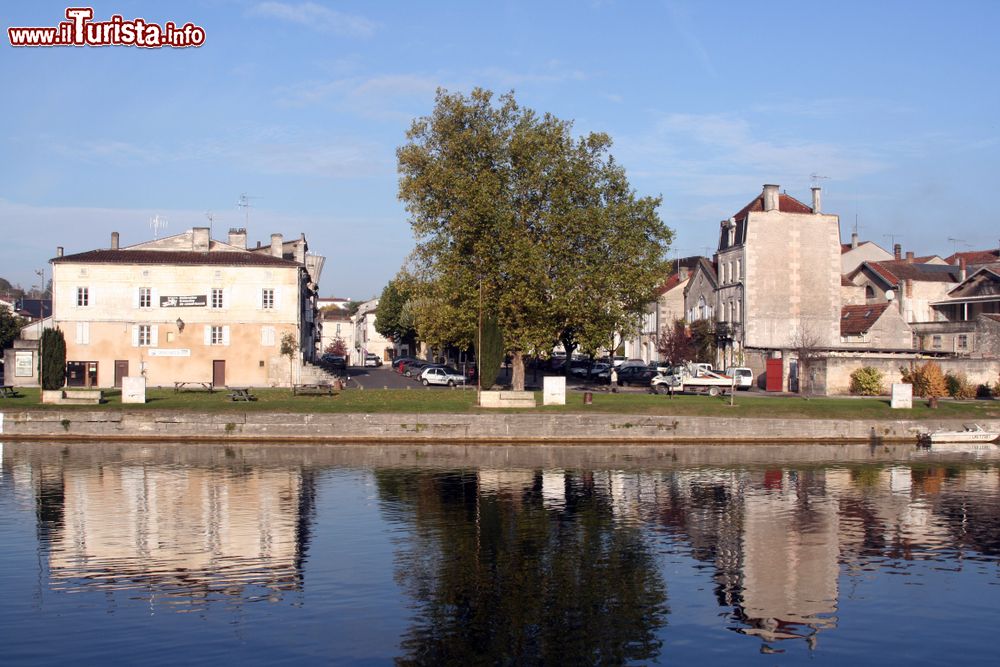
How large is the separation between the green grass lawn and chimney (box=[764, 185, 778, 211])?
25.4 metres

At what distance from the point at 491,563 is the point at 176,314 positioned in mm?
51712

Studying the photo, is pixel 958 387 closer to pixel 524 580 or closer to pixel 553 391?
pixel 553 391

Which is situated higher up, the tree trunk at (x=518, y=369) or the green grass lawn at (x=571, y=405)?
the tree trunk at (x=518, y=369)

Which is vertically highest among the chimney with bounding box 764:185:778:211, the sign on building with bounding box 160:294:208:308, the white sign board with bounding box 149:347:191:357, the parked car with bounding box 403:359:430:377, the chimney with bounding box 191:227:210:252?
the chimney with bounding box 764:185:778:211

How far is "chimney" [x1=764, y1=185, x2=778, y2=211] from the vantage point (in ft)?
259

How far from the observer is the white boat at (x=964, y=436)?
166 ft

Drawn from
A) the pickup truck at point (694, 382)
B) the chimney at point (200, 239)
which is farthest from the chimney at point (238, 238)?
the pickup truck at point (694, 382)

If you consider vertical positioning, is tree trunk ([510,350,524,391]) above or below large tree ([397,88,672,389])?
below

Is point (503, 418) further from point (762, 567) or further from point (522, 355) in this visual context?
Answer: point (762, 567)

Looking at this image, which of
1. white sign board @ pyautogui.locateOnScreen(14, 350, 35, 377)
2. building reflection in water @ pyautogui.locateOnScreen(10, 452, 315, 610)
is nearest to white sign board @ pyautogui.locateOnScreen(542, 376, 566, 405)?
building reflection in water @ pyautogui.locateOnScreen(10, 452, 315, 610)

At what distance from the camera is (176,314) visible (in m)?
69.3

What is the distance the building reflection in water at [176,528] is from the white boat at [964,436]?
3175 centimetres

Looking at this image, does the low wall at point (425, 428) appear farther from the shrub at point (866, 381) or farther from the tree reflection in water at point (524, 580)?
the tree reflection in water at point (524, 580)

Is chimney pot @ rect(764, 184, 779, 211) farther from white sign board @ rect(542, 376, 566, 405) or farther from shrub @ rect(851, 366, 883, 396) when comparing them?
white sign board @ rect(542, 376, 566, 405)
